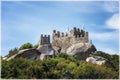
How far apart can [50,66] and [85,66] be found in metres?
2.50

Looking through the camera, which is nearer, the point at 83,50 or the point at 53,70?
the point at 53,70

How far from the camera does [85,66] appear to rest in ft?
100

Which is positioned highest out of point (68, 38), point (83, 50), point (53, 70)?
point (68, 38)

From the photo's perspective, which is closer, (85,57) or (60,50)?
(85,57)

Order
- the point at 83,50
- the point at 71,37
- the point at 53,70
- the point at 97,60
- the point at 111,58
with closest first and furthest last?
the point at 53,70 → the point at 97,60 → the point at 83,50 → the point at 111,58 → the point at 71,37

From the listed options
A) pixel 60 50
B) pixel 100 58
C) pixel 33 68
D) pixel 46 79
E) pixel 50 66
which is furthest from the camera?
pixel 60 50

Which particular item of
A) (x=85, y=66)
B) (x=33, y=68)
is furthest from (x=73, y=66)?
(x=33, y=68)

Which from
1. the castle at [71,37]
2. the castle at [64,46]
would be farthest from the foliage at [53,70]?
the castle at [71,37]

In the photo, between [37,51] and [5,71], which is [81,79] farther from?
[37,51]

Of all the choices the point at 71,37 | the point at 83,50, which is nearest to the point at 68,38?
the point at 71,37

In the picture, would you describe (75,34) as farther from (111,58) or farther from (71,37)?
(111,58)

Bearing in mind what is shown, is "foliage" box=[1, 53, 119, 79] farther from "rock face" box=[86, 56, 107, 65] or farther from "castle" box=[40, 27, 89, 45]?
"castle" box=[40, 27, 89, 45]

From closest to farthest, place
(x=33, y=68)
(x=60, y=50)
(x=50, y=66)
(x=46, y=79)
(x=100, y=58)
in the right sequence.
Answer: (x=46, y=79) → (x=33, y=68) → (x=50, y=66) → (x=100, y=58) → (x=60, y=50)

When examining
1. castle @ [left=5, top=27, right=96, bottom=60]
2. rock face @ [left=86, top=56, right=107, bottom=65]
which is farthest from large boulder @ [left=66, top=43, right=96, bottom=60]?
rock face @ [left=86, top=56, right=107, bottom=65]
